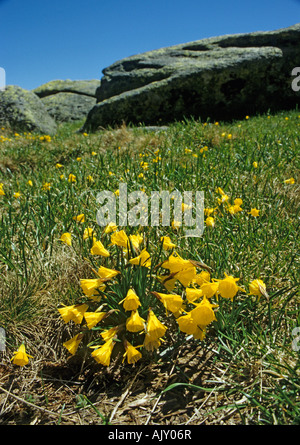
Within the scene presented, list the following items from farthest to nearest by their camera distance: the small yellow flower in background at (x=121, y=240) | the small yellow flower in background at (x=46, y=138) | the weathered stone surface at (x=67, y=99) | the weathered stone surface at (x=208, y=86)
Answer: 1. the weathered stone surface at (x=67, y=99)
2. the weathered stone surface at (x=208, y=86)
3. the small yellow flower in background at (x=46, y=138)
4. the small yellow flower in background at (x=121, y=240)

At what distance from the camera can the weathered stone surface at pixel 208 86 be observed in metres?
8.53

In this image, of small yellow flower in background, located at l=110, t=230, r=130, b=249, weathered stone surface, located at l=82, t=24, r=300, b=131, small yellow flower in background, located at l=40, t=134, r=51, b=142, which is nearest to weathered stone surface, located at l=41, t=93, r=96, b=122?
weathered stone surface, located at l=82, t=24, r=300, b=131

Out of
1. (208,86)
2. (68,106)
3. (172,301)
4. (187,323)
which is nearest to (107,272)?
(172,301)

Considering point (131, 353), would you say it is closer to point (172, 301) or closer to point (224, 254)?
point (172, 301)

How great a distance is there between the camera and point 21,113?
1030 cm

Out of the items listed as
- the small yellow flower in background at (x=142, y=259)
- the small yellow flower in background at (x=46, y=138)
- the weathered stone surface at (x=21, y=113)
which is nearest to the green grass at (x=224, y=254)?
the small yellow flower in background at (x=142, y=259)

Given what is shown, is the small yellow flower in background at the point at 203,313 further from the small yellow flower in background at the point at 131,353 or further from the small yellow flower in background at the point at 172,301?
the small yellow flower in background at the point at 131,353

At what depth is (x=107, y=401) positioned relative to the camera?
171cm

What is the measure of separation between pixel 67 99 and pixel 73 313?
51.6 ft

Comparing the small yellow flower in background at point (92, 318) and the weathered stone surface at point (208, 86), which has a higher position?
the weathered stone surface at point (208, 86)

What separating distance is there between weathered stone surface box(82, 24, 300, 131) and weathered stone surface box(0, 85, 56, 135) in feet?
6.97

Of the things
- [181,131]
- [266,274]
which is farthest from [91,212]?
[181,131]

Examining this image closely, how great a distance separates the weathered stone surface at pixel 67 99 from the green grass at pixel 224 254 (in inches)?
438
